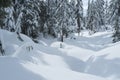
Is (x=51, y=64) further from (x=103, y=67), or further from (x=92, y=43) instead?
(x=92, y=43)

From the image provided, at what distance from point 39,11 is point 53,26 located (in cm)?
643

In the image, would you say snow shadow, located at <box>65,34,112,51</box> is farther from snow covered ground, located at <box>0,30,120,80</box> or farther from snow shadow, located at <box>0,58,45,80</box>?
snow shadow, located at <box>0,58,45,80</box>

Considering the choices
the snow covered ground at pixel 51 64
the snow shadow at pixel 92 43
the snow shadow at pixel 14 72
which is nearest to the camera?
the snow shadow at pixel 14 72

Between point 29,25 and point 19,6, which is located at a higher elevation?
point 19,6

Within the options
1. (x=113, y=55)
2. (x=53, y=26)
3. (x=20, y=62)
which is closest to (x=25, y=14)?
(x=53, y=26)

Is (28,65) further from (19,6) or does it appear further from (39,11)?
(39,11)

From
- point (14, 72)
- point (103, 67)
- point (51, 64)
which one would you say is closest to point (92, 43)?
point (51, 64)

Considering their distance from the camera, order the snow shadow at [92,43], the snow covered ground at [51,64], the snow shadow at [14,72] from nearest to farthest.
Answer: the snow shadow at [14,72] < the snow covered ground at [51,64] < the snow shadow at [92,43]

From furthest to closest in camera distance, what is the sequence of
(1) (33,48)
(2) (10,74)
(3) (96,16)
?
1. (3) (96,16)
2. (1) (33,48)
3. (2) (10,74)

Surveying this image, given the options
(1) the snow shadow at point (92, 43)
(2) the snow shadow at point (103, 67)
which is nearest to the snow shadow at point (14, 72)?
(2) the snow shadow at point (103, 67)

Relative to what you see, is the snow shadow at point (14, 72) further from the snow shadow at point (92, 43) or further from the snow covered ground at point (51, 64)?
the snow shadow at point (92, 43)

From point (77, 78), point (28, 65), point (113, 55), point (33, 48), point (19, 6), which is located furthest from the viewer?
point (19, 6)

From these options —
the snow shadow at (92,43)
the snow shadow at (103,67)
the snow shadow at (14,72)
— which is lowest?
the snow shadow at (92,43)

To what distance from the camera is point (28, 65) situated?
9.96 meters
